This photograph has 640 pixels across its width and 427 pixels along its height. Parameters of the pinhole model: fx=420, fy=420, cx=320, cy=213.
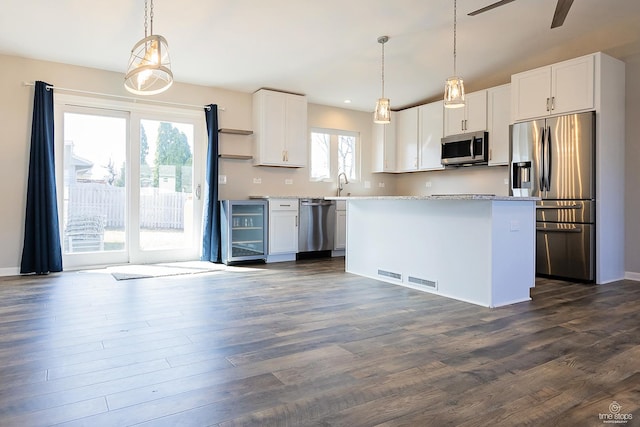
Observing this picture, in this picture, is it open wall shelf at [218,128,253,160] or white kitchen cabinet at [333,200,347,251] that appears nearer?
open wall shelf at [218,128,253,160]

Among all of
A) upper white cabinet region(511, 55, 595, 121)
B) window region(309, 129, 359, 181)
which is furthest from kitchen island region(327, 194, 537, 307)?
window region(309, 129, 359, 181)

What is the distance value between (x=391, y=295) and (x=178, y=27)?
3.48m

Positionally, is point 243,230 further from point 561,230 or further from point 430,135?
point 561,230

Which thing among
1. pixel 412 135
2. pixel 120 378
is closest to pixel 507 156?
pixel 412 135

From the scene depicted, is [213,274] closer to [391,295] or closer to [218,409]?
[391,295]

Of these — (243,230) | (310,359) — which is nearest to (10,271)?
(243,230)

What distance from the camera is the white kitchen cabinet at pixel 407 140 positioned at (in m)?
6.97

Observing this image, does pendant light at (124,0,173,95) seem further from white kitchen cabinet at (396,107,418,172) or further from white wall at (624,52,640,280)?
white wall at (624,52,640,280)

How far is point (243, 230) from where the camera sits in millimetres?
5867

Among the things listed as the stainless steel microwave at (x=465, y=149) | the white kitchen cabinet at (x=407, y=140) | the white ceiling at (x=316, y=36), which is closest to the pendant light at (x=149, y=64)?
the white ceiling at (x=316, y=36)

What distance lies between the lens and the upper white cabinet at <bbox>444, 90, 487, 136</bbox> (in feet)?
19.5

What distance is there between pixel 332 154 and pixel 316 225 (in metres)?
1.46

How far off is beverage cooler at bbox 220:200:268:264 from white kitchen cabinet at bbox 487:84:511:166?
129 inches

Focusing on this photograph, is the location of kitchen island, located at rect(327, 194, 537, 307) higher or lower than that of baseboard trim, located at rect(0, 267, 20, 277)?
higher
